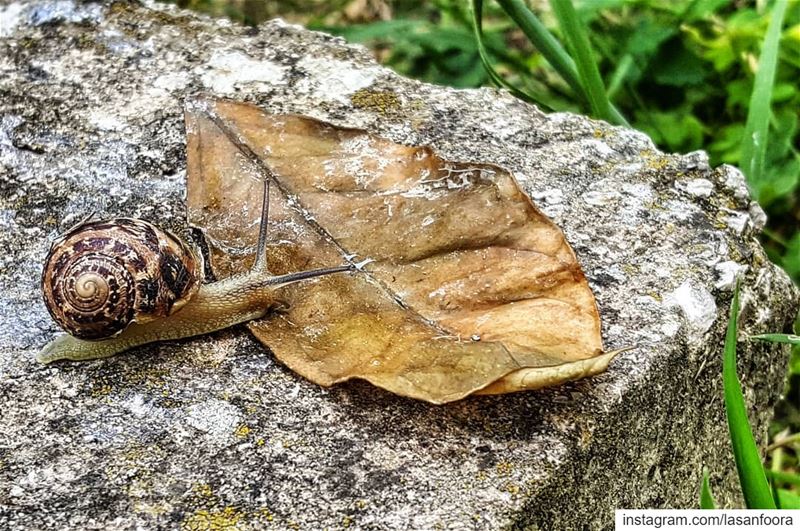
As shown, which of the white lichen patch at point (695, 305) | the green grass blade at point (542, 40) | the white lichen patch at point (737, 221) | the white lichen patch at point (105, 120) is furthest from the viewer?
the green grass blade at point (542, 40)

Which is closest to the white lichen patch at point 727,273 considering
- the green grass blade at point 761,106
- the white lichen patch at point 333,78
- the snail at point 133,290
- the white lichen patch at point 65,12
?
the green grass blade at point 761,106

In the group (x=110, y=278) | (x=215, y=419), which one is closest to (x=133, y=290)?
(x=110, y=278)

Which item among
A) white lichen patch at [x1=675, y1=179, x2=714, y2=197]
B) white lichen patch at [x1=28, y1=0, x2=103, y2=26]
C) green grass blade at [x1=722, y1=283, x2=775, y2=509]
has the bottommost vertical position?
green grass blade at [x1=722, y1=283, x2=775, y2=509]

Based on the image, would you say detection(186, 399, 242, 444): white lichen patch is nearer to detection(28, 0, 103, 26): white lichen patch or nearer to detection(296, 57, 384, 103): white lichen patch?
detection(296, 57, 384, 103): white lichen patch

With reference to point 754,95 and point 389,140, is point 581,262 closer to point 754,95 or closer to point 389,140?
point 389,140

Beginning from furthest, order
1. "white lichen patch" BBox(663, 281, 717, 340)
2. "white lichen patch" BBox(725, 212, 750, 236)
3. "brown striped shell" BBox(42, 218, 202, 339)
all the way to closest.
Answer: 1. "white lichen patch" BBox(725, 212, 750, 236)
2. "white lichen patch" BBox(663, 281, 717, 340)
3. "brown striped shell" BBox(42, 218, 202, 339)

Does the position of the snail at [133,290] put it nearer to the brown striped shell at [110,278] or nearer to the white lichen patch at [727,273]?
the brown striped shell at [110,278]

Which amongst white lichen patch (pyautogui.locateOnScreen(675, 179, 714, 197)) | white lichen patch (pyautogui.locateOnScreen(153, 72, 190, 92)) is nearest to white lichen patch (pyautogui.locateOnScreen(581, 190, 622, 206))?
white lichen patch (pyautogui.locateOnScreen(675, 179, 714, 197))

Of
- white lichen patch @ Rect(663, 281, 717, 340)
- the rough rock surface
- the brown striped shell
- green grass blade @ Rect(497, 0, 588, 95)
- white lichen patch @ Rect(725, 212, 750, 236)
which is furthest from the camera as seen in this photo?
green grass blade @ Rect(497, 0, 588, 95)
